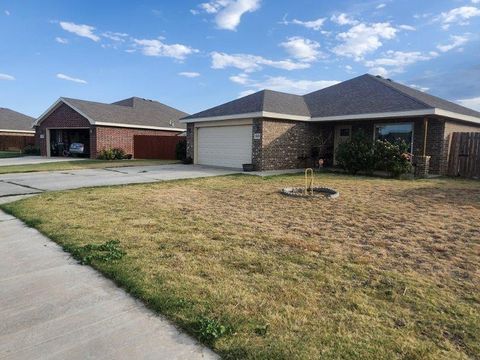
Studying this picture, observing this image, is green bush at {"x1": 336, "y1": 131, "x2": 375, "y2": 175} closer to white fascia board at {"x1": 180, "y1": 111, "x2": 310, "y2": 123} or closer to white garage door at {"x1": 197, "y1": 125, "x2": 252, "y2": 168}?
white fascia board at {"x1": 180, "y1": 111, "x2": 310, "y2": 123}

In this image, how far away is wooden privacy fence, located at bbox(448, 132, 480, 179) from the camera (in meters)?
14.9

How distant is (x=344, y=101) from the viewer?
17938 millimetres

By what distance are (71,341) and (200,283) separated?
4.26 ft

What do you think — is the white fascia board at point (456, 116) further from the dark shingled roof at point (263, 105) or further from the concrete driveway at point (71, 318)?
the concrete driveway at point (71, 318)

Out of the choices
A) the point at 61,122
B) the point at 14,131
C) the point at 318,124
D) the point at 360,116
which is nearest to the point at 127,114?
the point at 61,122

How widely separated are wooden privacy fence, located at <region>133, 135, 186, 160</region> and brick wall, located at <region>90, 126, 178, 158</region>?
453 mm

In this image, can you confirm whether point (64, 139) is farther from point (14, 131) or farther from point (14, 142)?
point (14, 131)

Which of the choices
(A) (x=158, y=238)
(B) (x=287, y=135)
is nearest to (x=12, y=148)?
(B) (x=287, y=135)

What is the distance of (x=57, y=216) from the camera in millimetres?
6477

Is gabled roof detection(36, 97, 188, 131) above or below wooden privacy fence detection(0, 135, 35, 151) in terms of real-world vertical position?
above

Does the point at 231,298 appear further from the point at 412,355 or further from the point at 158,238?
the point at 158,238

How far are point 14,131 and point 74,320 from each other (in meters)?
42.2

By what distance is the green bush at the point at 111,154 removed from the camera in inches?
923

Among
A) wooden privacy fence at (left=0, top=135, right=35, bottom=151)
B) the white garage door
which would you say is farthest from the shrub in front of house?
wooden privacy fence at (left=0, top=135, right=35, bottom=151)
